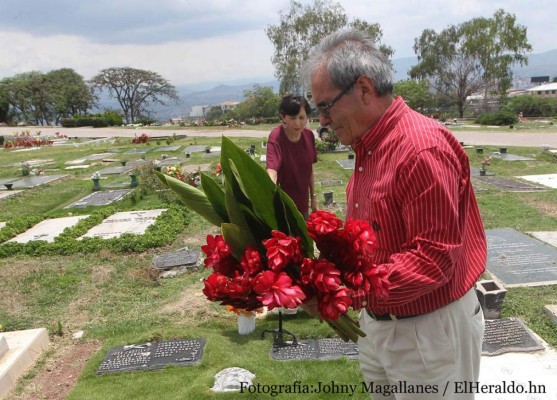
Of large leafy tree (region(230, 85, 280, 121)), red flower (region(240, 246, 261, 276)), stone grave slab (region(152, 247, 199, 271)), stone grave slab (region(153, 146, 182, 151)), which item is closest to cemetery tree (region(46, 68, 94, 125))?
large leafy tree (region(230, 85, 280, 121))

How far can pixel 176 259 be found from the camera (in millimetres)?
5844

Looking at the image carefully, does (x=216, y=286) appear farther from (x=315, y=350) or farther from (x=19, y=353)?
(x=19, y=353)

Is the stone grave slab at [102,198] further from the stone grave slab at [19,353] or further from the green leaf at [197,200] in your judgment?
Answer: the green leaf at [197,200]

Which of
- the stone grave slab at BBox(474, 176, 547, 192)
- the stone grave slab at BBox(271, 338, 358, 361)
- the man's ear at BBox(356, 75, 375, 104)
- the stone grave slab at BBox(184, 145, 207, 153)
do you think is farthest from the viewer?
the stone grave slab at BBox(184, 145, 207, 153)

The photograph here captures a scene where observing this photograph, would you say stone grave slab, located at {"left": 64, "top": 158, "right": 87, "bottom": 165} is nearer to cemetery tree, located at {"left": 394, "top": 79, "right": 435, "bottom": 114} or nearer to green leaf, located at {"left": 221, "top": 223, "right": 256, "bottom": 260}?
green leaf, located at {"left": 221, "top": 223, "right": 256, "bottom": 260}

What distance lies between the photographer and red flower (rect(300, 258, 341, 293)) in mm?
1222

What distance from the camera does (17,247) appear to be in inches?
255

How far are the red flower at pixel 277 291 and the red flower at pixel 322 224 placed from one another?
178 mm

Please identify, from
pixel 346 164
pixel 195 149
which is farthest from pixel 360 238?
pixel 195 149

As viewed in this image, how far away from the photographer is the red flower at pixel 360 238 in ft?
4.09

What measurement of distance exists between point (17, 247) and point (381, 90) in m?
6.49

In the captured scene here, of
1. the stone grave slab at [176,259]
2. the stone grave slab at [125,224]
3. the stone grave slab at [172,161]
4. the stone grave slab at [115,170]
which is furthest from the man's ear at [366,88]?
the stone grave slab at [172,161]

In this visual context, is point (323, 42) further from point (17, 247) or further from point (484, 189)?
point (484, 189)

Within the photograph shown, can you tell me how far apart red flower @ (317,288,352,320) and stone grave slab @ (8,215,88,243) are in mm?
6575
